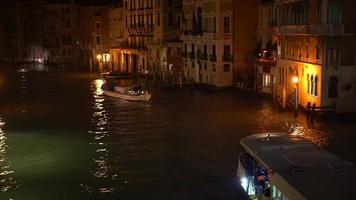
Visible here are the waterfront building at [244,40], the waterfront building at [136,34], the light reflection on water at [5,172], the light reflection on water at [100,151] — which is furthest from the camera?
the waterfront building at [136,34]

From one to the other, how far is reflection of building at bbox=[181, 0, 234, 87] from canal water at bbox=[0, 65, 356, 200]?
294cm

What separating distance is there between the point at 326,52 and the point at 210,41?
1951cm

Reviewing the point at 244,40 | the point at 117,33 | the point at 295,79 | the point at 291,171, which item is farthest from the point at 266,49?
the point at 117,33

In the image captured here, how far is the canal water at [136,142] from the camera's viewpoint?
1986 cm

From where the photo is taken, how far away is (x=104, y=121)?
3447 cm

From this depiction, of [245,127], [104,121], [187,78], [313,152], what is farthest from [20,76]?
[313,152]

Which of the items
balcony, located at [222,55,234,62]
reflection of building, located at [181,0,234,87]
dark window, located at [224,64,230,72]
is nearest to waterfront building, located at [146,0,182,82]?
reflection of building, located at [181,0,234,87]

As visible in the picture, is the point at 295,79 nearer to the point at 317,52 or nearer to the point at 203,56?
the point at 317,52

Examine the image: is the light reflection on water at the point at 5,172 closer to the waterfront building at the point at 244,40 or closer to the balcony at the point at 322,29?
the balcony at the point at 322,29

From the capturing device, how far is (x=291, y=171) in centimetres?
1231

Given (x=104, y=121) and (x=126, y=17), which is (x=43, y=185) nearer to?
(x=104, y=121)

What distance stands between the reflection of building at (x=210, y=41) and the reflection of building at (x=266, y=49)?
2.99m

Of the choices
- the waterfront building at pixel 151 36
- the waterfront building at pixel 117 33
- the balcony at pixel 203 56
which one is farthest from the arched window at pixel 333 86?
the waterfront building at pixel 117 33

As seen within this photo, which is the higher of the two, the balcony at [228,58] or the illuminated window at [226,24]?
the illuminated window at [226,24]
